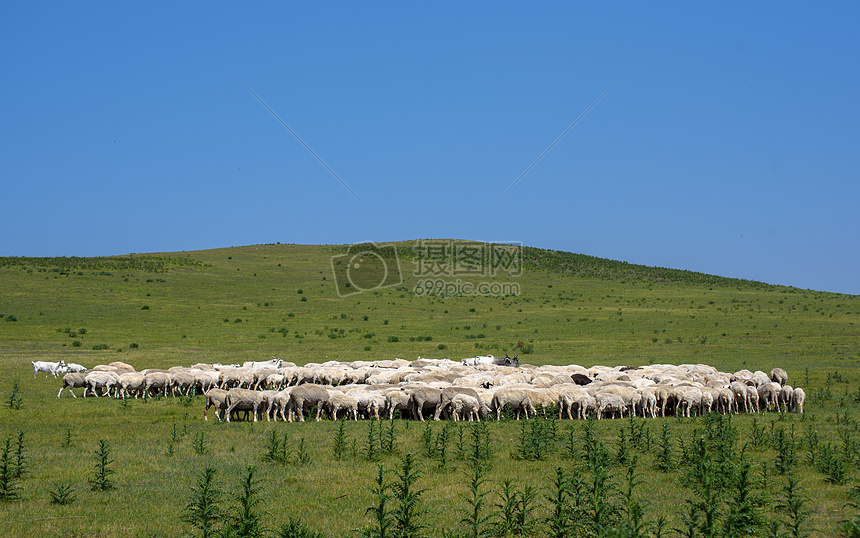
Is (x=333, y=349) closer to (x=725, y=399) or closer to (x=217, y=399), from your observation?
(x=217, y=399)

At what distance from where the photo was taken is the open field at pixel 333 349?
10.6 metres

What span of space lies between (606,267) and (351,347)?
63282 mm

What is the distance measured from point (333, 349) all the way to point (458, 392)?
2112 centimetres

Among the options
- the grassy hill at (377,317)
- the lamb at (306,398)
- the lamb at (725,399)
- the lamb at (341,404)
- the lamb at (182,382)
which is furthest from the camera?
the grassy hill at (377,317)

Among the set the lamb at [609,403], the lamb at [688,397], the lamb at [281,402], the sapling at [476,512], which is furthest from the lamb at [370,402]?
the lamb at [688,397]

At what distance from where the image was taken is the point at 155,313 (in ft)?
171

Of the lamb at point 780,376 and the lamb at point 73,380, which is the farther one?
the lamb at point 780,376

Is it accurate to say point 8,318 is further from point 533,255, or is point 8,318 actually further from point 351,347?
point 533,255

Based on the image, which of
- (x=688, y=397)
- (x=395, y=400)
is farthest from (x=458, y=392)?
(x=688, y=397)

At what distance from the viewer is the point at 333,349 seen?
39.6m

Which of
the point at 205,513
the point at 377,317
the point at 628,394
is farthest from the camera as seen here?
the point at 377,317
